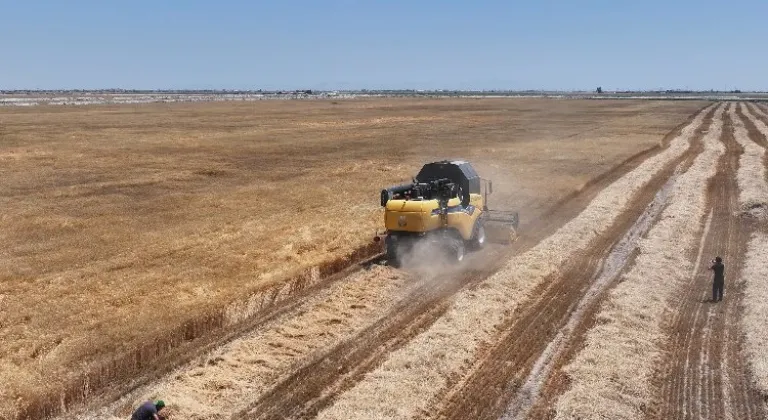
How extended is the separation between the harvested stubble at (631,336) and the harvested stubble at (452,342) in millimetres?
2180

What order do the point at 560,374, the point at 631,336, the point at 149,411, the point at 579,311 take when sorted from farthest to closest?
the point at 579,311 < the point at 631,336 < the point at 560,374 < the point at 149,411

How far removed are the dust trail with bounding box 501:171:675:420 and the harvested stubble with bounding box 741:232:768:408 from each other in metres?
3.54

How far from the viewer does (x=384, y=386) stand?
1116cm

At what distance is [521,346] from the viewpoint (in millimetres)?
13156

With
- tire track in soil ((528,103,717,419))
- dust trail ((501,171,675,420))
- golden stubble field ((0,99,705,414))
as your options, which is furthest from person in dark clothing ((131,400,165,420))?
tire track in soil ((528,103,717,419))

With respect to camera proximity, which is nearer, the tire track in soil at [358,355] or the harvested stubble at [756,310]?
the tire track in soil at [358,355]

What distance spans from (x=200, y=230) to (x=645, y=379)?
17.9 m

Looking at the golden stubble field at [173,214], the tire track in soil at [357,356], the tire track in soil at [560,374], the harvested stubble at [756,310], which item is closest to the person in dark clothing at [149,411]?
the tire track in soil at [357,356]

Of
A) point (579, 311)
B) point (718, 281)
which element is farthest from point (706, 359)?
point (718, 281)

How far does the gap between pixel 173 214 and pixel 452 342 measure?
1792 cm

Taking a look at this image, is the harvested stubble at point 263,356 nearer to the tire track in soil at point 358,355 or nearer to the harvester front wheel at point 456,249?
the tire track in soil at point 358,355

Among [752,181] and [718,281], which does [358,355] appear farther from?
[752,181]

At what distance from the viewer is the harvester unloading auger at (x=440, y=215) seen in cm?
1802

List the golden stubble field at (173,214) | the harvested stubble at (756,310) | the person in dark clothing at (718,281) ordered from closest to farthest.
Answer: the harvested stubble at (756,310), the golden stubble field at (173,214), the person in dark clothing at (718,281)
